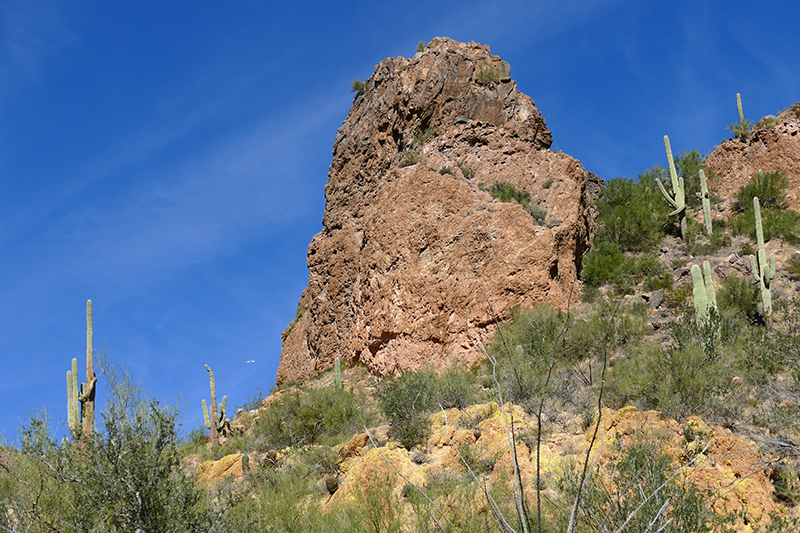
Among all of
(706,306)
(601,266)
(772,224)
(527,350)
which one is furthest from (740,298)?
(527,350)

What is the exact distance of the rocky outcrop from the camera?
23.9 m

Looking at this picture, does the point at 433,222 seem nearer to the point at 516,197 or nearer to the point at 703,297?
the point at 516,197

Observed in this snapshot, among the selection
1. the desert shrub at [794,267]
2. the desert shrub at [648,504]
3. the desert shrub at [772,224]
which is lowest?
the desert shrub at [648,504]

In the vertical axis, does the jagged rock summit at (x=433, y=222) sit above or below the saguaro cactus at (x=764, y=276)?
above

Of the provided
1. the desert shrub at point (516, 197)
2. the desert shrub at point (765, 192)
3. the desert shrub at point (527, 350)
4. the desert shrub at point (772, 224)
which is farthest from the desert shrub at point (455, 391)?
the desert shrub at point (765, 192)

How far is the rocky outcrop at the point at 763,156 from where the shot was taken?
23.9 metres

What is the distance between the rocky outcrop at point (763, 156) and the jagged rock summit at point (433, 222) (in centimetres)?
836

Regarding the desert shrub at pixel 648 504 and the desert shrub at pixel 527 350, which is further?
the desert shrub at pixel 527 350

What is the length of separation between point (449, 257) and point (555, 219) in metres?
3.50

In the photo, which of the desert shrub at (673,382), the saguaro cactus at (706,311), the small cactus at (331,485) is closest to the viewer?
the small cactus at (331,485)

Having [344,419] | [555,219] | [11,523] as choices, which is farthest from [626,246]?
[11,523]

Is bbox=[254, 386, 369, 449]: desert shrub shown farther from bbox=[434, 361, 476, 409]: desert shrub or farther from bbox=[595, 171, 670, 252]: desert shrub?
bbox=[595, 171, 670, 252]: desert shrub

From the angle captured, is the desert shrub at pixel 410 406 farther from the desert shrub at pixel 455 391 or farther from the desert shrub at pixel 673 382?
the desert shrub at pixel 673 382

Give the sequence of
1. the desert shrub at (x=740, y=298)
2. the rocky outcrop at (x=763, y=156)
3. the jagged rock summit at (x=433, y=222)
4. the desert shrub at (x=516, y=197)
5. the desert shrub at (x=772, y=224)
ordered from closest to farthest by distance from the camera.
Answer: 1. the desert shrub at (x=740, y=298)
2. the jagged rock summit at (x=433, y=222)
3. the desert shrub at (x=516, y=197)
4. the desert shrub at (x=772, y=224)
5. the rocky outcrop at (x=763, y=156)
